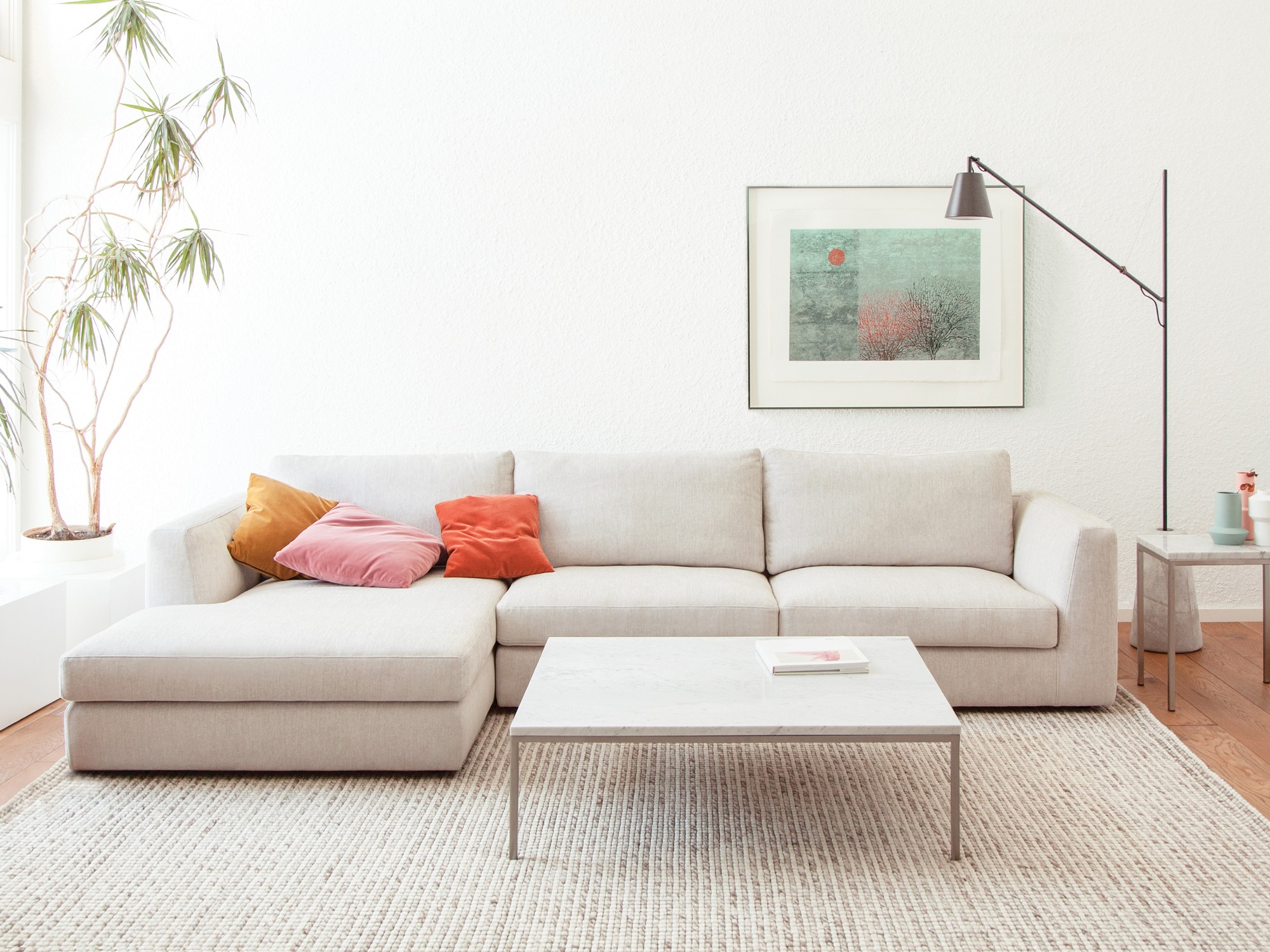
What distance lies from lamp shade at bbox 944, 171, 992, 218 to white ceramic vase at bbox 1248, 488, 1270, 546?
4.18 feet

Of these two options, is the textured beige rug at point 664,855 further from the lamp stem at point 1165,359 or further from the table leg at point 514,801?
the lamp stem at point 1165,359

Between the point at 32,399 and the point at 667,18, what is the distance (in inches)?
120

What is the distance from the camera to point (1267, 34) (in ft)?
12.8

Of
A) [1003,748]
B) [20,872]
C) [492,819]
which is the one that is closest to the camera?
[20,872]

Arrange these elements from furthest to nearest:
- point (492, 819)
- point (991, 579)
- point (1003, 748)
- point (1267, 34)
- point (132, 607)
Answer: point (1267, 34) → point (132, 607) → point (991, 579) → point (1003, 748) → point (492, 819)

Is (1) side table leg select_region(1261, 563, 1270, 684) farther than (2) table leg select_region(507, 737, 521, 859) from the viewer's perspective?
Yes

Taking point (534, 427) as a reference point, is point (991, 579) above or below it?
below

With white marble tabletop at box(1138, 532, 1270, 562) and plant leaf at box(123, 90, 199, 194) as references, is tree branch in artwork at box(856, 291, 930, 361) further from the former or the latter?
plant leaf at box(123, 90, 199, 194)

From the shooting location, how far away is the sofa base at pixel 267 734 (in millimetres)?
2607

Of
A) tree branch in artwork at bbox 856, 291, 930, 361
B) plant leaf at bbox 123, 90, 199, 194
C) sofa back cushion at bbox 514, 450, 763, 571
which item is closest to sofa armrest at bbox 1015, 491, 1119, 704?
sofa back cushion at bbox 514, 450, 763, 571

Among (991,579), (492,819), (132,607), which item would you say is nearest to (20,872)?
(492,819)

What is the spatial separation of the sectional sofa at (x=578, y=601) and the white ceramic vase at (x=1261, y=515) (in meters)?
0.57

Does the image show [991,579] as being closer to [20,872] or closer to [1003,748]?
[1003,748]

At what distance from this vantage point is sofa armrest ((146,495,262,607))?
9.73 ft
